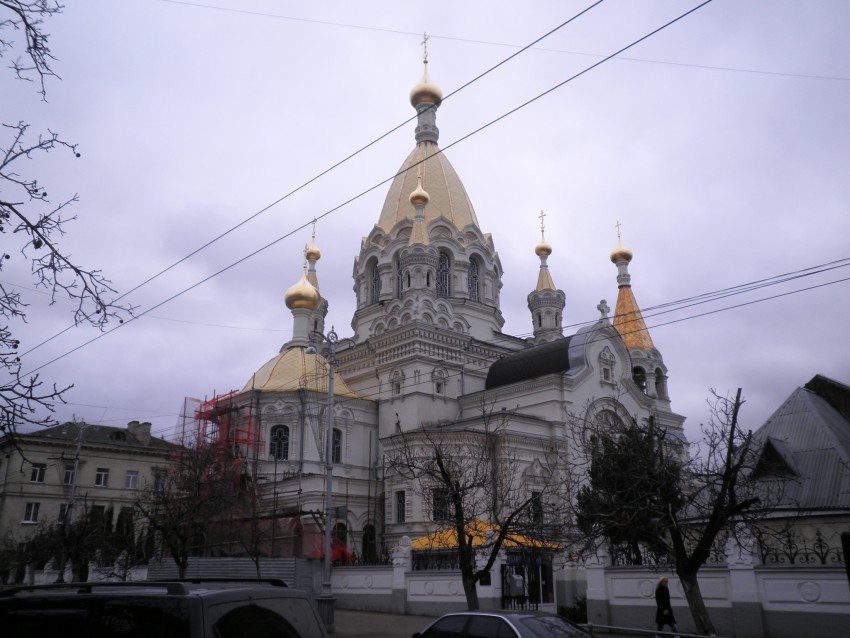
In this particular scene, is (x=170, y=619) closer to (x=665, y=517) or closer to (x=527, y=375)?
(x=665, y=517)

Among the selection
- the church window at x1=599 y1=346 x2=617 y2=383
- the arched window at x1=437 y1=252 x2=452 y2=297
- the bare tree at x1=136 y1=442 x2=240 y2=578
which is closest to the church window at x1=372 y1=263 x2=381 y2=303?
the arched window at x1=437 y1=252 x2=452 y2=297

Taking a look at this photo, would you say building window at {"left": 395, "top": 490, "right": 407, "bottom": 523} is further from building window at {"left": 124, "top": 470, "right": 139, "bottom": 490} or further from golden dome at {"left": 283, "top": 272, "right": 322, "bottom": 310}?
building window at {"left": 124, "top": 470, "right": 139, "bottom": 490}

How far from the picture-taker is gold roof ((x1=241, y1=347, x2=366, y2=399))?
118ft

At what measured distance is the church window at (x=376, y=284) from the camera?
43.0 meters

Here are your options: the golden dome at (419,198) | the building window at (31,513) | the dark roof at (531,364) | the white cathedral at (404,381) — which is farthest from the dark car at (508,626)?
the building window at (31,513)

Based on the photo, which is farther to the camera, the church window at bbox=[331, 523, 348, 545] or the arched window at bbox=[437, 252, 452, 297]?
the arched window at bbox=[437, 252, 452, 297]

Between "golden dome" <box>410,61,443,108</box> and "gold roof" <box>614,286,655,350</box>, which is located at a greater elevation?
"golden dome" <box>410,61,443,108</box>

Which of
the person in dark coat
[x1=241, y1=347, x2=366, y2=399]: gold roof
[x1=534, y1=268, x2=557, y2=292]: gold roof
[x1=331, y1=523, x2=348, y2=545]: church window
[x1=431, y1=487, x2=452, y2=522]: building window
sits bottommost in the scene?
the person in dark coat

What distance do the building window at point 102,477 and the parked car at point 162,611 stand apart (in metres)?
41.9

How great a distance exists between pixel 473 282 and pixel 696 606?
101ft

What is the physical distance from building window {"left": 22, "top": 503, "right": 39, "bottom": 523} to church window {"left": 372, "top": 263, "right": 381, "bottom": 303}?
21970 millimetres

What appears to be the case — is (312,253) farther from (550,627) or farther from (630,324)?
(550,627)

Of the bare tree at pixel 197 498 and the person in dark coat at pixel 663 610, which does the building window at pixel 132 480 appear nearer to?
the bare tree at pixel 197 498

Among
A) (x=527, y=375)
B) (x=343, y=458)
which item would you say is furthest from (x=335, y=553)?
(x=527, y=375)
